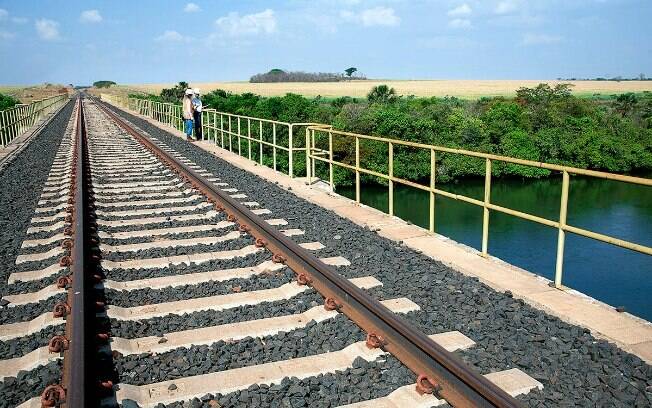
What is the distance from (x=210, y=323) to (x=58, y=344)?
1115 millimetres

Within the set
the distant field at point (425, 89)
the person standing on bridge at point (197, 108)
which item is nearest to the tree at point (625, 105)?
the distant field at point (425, 89)

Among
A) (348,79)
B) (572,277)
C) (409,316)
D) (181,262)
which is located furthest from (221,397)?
(348,79)

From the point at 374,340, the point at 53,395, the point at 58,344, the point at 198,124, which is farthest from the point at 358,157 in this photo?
the point at 198,124

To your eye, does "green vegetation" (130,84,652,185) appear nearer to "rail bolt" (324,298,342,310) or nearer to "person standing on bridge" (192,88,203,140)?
"person standing on bridge" (192,88,203,140)

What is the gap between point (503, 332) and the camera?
15.0 ft

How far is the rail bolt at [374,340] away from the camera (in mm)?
4137

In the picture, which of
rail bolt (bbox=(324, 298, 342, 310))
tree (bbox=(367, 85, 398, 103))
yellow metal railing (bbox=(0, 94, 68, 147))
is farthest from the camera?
tree (bbox=(367, 85, 398, 103))

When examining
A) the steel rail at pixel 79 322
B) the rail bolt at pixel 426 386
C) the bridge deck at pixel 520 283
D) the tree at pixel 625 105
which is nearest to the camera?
the steel rail at pixel 79 322

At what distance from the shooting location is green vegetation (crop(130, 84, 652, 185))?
37.8 metres

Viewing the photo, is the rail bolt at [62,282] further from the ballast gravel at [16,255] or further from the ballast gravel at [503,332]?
the ballast gravel at [503,332]

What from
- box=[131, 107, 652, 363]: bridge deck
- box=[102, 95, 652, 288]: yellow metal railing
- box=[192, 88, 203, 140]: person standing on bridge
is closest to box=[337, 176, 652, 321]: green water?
box=[102, 95, 652, 288]: yellow metal railing

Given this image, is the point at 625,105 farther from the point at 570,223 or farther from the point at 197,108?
the point at 197,108

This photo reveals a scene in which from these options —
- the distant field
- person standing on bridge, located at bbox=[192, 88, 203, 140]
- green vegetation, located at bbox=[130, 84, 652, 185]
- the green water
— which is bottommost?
the green water

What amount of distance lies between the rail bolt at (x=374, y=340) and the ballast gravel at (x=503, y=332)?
0.30m
